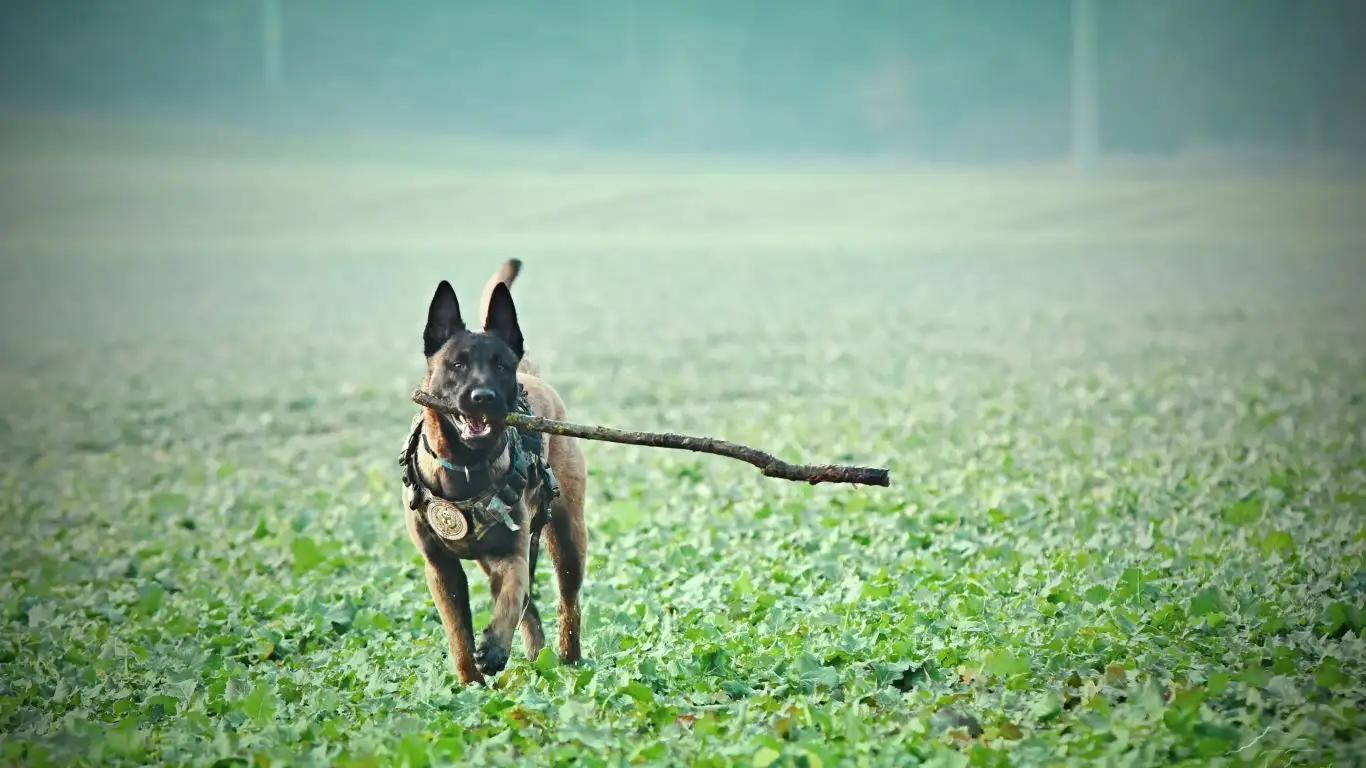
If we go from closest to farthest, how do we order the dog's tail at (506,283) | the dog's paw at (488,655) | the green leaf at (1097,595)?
the dog's paw at (488,655)
the dog's tail at (506,283)
the green leaf at (1097,595)

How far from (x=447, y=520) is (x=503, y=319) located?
0.87 metres

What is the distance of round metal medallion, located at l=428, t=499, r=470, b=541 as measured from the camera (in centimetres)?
689

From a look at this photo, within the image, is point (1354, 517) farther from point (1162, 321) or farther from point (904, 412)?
point (1162, 321)

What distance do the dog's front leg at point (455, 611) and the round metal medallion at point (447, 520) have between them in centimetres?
23

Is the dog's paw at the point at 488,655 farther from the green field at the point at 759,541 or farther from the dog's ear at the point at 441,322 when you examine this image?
the dog's ear at the point at 441,322

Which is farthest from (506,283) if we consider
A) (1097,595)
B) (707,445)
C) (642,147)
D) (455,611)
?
(642,147)

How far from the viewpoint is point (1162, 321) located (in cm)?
3031

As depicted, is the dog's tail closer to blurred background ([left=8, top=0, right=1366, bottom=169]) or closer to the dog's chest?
the dog's chest

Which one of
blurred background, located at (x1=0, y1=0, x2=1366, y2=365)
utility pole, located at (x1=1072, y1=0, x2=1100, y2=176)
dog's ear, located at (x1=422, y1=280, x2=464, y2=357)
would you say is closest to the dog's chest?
dog's ear, located at (x1=422, y1=280, x2=464, y2=357)

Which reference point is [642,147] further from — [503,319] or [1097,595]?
[503,319]

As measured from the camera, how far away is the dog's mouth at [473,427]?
675cm

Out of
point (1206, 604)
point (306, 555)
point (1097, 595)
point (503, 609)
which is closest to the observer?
point (503, 609)

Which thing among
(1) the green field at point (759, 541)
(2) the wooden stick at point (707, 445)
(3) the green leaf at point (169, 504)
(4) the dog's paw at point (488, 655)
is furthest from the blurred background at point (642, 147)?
(4) the dog's paw at point (488, 655)

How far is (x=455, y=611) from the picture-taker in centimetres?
718
